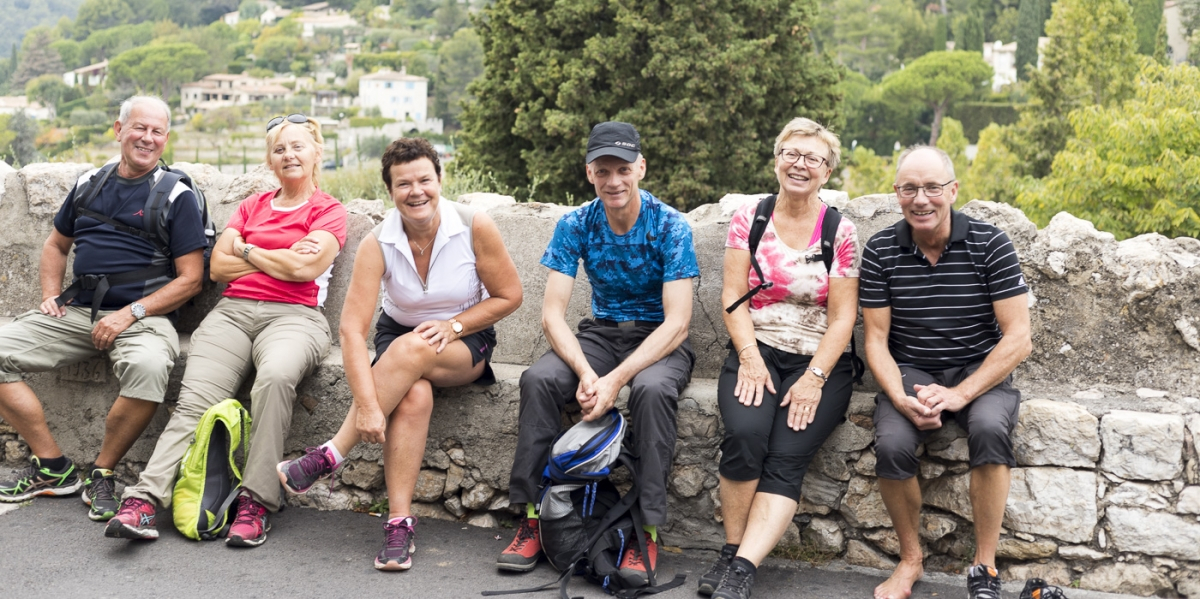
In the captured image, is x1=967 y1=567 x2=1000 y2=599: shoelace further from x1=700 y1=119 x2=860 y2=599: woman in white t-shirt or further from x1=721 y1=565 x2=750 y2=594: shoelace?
x1=721 y1=565 x2=750 y2=594: shoelace

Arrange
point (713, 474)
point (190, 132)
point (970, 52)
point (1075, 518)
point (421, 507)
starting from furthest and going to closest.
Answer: point (970, 52)
point (190, 132)
point (421, 507)
point (713, 474)
point (1075, 518)

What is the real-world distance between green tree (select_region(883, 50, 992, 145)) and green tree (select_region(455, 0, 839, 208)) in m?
54.2

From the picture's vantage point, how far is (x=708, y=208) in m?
4.18

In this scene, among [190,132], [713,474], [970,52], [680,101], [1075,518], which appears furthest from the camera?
[970,52]

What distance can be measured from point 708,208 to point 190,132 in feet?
209

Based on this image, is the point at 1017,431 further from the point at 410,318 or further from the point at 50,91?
the point at 50,91

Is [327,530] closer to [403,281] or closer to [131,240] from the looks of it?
[403,281]

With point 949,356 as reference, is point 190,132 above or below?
below

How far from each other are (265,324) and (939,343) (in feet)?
8.36

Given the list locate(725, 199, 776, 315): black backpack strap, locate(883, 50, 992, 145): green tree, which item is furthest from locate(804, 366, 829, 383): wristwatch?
locate(883, 50, 992, 145): green tree

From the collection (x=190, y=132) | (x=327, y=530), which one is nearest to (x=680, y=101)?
(x=327, y=530)

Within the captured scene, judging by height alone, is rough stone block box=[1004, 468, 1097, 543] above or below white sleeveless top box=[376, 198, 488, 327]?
below

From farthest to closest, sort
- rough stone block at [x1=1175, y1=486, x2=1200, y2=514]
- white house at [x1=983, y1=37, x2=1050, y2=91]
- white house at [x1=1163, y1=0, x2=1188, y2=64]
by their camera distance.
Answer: white house at [x1=983, y1=37, x2=1050, y2=91] → white house at [x1=1163, y1=0, x2=1188, y2=64] → rough stone block at [x1=1175, y1=486, x2=1200, y2=514]

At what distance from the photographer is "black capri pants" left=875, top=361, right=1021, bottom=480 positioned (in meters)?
3.09
